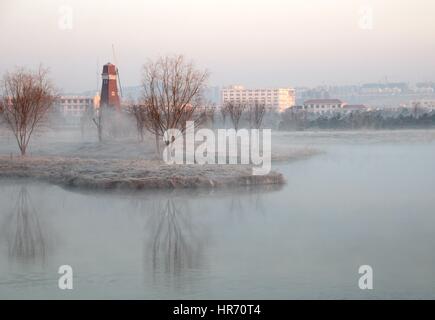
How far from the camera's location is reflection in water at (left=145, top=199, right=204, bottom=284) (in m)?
6.87

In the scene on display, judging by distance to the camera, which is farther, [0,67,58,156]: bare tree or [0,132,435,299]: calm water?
[0,67,58,156]: bare tree

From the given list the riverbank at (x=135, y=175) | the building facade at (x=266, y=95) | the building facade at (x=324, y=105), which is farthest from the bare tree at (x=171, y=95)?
the building facade at (x=324, y=105)

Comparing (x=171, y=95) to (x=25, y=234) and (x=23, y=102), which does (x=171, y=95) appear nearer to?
(x=23, y=102)

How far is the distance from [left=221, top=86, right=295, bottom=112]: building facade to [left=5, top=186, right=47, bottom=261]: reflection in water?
3947 cm

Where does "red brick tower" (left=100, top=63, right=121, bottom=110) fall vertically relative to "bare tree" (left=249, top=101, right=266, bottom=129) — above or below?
above

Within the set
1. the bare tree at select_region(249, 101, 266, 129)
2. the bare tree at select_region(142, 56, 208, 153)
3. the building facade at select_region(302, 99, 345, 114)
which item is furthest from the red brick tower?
the building facade at select_region(302, 99, 345, 114)

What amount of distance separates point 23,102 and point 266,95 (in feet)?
138

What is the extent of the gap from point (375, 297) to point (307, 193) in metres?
5.96

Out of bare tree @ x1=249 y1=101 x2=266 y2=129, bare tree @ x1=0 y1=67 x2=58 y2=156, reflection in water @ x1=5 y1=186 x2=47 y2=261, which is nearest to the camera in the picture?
reflection in water @ x1=5 y1=186 x2=47 y2=261

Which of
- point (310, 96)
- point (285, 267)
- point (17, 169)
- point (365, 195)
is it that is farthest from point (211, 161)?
point (310, 96)

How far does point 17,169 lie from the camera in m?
15.8

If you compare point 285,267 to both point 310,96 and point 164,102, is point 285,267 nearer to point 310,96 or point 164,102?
point 164,102

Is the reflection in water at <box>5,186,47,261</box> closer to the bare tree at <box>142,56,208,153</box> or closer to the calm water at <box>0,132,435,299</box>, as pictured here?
the calm water at <box>0,132,435,299</box>

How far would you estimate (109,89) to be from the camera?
33.6m
